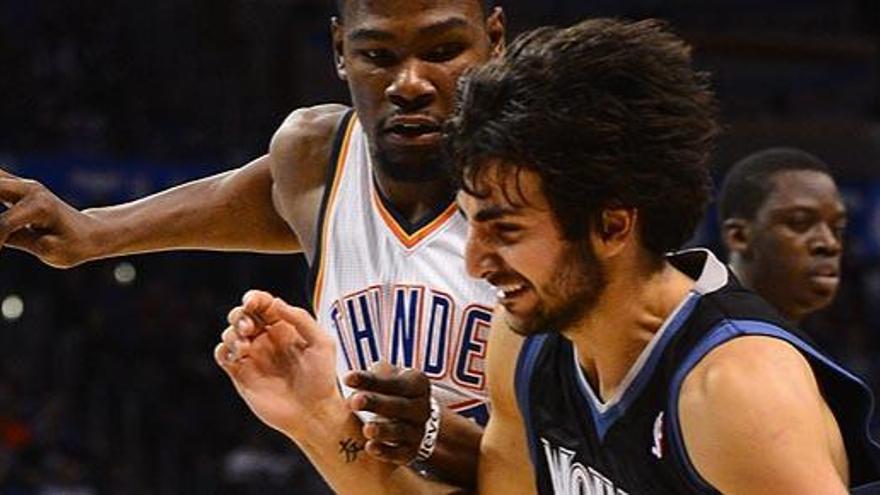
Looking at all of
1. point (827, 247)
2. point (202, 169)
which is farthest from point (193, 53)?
point (827, 247)

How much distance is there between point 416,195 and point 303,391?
616mm

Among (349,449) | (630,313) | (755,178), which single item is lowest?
(755,178)

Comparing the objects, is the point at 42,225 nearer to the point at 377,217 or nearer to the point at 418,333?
the point at 377,217

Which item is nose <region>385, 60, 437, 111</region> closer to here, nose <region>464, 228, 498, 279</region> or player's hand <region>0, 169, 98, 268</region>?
nose <region>464, 228, 498, 279</region>

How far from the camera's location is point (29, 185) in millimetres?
3211

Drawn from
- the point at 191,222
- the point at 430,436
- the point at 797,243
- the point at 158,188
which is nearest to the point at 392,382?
the point at 430,436

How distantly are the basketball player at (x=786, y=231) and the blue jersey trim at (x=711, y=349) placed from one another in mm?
2159

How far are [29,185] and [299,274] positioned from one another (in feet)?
24.2

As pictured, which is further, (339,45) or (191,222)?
(191,222)

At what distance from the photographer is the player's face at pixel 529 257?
7.27 ft

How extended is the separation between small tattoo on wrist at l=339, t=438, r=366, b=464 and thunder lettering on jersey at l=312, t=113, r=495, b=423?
13.4 inches

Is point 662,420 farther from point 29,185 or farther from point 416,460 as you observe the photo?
point 29,185

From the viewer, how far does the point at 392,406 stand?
2.58m

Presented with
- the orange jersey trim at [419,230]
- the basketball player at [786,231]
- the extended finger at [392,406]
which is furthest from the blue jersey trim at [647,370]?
the basketball player at [786,231]
